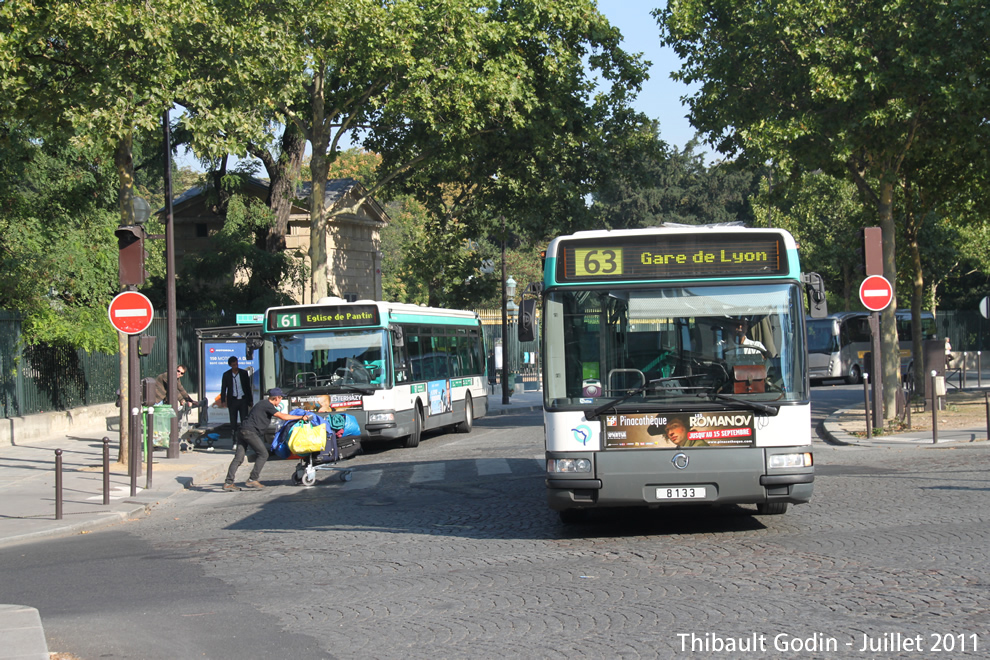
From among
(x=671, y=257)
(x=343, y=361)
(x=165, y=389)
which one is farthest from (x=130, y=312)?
(x=671, y=257)

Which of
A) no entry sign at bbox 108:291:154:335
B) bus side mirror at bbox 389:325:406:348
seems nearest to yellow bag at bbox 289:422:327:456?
no entry sign at bbox 108:291:154:335

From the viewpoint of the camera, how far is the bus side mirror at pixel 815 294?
960cm

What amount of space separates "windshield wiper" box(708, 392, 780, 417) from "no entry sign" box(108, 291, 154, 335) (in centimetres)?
925

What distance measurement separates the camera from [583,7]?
2598 cm

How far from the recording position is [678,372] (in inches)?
356

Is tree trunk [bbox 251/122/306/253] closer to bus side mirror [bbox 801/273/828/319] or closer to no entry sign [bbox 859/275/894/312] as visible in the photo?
no entry sign [bbox 859/275/894/312]

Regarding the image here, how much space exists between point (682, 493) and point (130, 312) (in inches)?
367

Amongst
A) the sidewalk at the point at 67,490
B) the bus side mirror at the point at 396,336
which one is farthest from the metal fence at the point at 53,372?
the bus side mirror at the point at 396,336

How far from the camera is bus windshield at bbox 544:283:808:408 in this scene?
900 cm

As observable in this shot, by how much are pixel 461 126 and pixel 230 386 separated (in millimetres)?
8722

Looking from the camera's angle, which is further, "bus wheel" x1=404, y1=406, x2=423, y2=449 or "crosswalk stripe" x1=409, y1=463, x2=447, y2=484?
"bus wheel" x1=404, y1=406, x2=423, y2=449

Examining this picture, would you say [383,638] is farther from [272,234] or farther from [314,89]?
[272,234]

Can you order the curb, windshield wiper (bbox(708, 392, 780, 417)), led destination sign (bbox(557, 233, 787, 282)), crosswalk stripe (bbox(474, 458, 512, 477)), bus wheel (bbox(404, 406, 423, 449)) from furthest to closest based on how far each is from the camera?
bus wheel (bbox(404, 406, 423, 449))
crosswalk stripe (bbox(474, 458, 512, 477))
the curb
led destination sign (bbox(557, 233, 787, 282))
windshield wiper (bbox(708, 392, 780, 417))

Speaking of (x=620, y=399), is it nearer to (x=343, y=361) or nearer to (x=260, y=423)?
(x=260, y=423)
